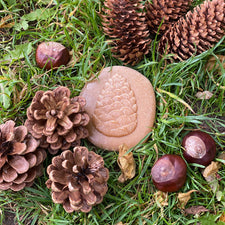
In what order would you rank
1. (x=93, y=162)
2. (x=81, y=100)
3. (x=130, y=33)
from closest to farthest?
(x=93, y=162) → (x=81, y=100) → (x=130, y=33)

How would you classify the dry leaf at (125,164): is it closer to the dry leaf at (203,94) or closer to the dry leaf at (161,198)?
the dry leaf at (161,198)

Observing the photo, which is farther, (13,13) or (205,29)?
(13,13)

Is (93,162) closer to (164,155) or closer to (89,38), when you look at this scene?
(164,155)

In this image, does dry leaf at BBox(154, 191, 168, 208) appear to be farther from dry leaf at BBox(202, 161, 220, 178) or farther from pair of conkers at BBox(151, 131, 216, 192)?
dry leaf at BBox(202, 161, 220, 178)

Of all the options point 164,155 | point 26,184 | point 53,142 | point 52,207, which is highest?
point 53,142

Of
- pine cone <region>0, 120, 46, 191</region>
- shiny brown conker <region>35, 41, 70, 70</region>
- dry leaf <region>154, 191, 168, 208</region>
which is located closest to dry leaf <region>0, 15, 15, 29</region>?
shiny brown conker <region>35, 41, 70, 70</region>

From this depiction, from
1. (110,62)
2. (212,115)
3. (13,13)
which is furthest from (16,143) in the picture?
(212,115)

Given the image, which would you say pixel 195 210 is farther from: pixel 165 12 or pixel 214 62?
pixel 165 12
